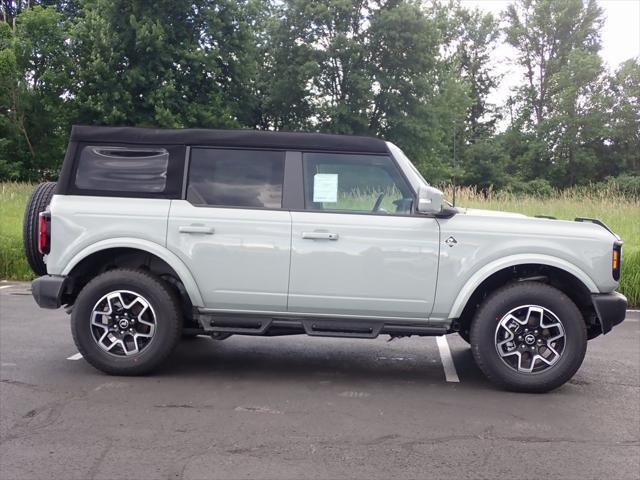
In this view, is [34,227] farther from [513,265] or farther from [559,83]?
[559,83]

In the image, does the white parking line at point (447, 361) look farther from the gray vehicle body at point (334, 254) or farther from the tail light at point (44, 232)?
the tail light at point (44, 232)

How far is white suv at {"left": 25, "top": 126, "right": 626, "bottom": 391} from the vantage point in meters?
5.21

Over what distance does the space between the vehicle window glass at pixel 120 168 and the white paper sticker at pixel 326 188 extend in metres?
1.23

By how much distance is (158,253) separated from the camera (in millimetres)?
5340

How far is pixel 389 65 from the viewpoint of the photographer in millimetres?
36312

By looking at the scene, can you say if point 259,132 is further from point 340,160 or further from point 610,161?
point 610,161

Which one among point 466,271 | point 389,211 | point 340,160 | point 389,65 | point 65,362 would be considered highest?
point 389,65

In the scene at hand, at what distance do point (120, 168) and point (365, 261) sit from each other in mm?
2134

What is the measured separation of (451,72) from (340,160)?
40.0 m

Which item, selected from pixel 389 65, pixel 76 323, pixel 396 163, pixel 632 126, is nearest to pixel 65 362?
pixel 76 323

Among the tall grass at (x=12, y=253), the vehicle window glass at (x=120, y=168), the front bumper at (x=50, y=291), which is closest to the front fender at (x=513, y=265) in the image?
the vehicle window glass at (x=120, y=168)

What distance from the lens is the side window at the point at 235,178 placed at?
5.44 meters

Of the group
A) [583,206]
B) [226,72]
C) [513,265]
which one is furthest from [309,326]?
[226,72]

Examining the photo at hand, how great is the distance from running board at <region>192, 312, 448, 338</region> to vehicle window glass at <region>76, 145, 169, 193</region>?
118 centimetres
